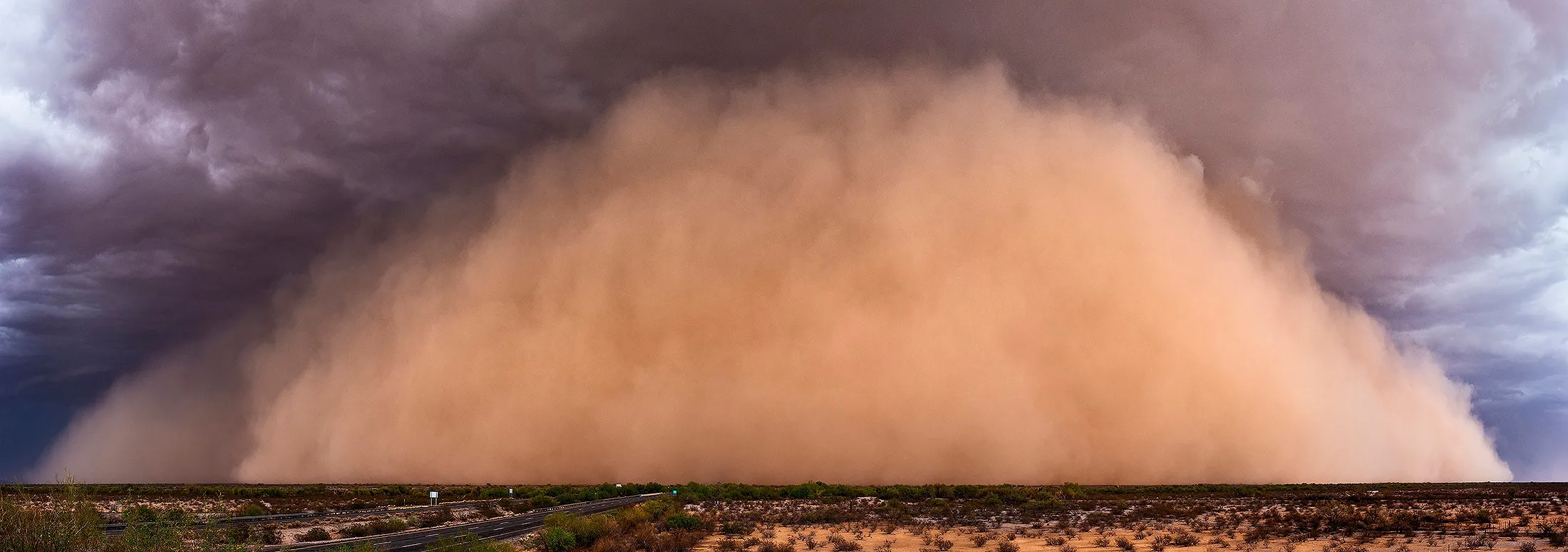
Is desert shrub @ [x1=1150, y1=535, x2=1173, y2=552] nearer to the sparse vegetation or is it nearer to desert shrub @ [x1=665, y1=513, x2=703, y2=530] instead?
desert shrub @ [x1=665, y1=513, x2=703, y2=530]

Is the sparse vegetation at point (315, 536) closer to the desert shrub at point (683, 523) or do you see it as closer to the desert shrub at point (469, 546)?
the desert shrub at point (469, 546)

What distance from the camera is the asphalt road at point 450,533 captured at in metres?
24.7

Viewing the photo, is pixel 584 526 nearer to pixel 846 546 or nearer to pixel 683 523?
pixel 683 523

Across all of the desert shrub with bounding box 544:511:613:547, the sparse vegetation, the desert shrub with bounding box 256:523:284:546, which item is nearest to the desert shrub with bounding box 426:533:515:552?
the desert shrub with bounding box 544:511:613:547

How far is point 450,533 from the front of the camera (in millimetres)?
30625

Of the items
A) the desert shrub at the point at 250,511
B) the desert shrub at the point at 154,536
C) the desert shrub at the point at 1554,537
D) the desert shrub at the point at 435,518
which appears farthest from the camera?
the desert shrub at the point at 250,511

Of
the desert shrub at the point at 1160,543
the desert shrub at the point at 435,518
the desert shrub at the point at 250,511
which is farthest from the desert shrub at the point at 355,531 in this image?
the desert shrub at the point at 1160,543

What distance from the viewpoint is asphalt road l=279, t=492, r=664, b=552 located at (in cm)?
2473

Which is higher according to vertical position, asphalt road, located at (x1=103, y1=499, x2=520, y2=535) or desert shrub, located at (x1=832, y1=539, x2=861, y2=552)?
desert shrub, located at (x1=832, y1=539, x2=861, y2=552)

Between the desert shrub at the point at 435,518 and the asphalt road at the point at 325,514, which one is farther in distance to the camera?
the desert shrub at the point at 435,518

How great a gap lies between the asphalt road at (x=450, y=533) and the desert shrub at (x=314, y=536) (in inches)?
46.9

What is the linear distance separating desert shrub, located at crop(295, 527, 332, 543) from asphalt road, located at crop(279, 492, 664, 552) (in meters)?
1.19

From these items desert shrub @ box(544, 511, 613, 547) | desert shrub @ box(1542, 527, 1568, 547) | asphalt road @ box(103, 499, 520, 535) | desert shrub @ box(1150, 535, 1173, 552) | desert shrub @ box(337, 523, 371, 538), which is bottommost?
asphalt road @ box(103, 499, 520, 535)

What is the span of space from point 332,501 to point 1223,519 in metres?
58.2
